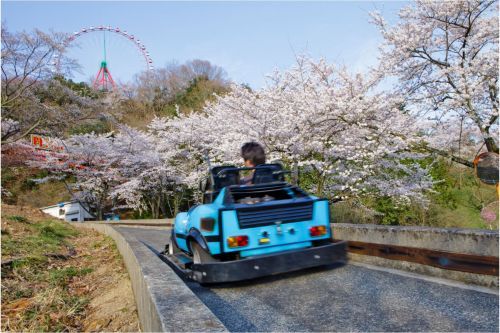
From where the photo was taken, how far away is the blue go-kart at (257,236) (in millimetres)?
3969

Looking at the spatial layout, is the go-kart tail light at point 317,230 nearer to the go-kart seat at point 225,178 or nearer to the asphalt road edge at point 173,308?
the go-kart seat at point 225,178

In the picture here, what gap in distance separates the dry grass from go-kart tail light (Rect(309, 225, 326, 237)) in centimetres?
217

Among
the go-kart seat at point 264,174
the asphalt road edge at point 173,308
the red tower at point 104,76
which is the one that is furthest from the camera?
the red tower at point 104,76

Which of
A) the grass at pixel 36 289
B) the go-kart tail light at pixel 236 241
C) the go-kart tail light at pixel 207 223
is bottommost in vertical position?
the grass at pixel 36 289

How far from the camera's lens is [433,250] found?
4.21 m

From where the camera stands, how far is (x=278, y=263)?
13.1 feet

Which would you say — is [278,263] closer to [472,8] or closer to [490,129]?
[490,129]

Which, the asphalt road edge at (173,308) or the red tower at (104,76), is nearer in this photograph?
the asphalt road edge at (173,308)

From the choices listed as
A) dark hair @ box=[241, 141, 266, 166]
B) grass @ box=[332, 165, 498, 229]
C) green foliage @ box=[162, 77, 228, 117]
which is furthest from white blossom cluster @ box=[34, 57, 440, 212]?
green foliage @ box=[162, 77, 228, 117]

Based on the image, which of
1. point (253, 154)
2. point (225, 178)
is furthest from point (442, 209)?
point (225, 178)

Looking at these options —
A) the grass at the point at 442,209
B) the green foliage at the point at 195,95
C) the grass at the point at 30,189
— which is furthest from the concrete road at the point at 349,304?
the green foliage at the point at 195,95

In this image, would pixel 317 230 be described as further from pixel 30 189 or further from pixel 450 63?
pixel 30 189

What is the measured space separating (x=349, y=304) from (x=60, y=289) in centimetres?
441

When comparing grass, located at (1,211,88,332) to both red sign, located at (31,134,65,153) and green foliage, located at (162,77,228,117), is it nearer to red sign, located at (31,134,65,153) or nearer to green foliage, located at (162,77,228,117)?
red sign, located at (31,134,65,153)
